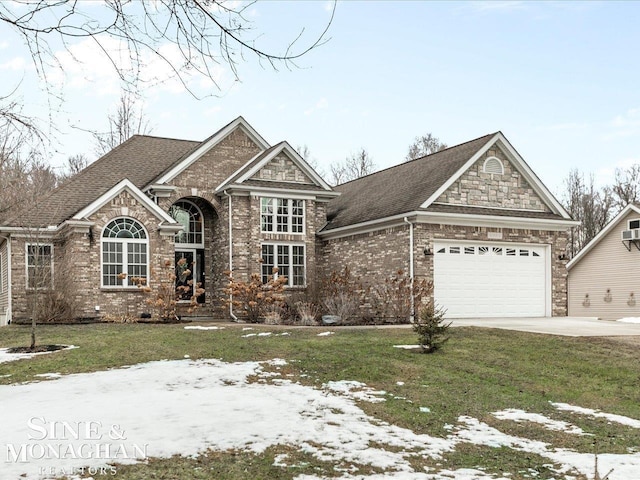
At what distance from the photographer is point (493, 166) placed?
841 inches

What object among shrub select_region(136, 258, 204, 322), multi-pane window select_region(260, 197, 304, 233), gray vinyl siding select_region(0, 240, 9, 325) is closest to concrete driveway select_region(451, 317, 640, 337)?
multi-pane window select_region(260, 197, 304, 233)

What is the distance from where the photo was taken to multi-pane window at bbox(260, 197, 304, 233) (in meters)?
22.2

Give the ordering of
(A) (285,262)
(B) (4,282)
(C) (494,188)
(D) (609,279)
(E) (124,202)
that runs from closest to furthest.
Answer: (E) (124,202) → (C) (494,188) → (B) (4,282) → (A) (285,262) → (D) (609,279)

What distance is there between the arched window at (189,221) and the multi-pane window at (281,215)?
2.75 meters

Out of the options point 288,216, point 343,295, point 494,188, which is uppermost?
point 494,188

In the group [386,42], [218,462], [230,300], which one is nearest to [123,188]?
[230,300]

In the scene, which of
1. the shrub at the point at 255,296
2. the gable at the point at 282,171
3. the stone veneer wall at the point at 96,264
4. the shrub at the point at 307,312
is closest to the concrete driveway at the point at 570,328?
the shrub at the point at 307,312

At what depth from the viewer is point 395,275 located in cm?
2005

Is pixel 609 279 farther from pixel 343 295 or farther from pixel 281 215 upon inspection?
pixel 281 215

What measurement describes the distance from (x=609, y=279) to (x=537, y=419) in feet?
78.4

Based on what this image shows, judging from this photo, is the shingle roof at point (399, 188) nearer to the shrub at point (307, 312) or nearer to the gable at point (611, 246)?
the shrub at point (307, 312)

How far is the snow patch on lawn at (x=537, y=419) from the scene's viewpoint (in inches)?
305

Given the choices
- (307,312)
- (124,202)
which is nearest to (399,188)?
(307,312)

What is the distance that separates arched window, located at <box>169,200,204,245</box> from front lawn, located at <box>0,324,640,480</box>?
22.9 feet
